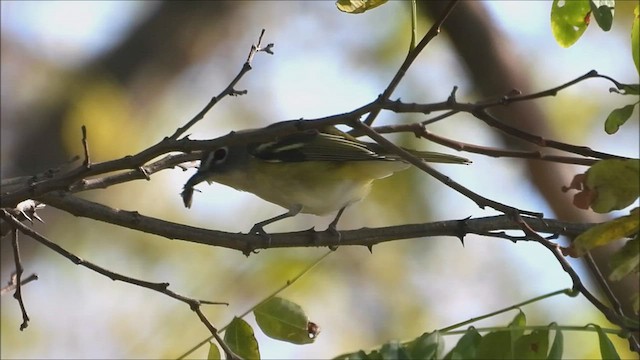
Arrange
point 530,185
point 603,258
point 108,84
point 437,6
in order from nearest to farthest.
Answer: point 603,258 < point 437,6 < point 530,185 < point 108,84

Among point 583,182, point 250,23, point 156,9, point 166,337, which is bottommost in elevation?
point 583,182

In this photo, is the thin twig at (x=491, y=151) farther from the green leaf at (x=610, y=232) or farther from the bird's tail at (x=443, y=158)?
the bird's tail at (x=443, y=158)

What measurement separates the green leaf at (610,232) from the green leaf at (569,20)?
53cm

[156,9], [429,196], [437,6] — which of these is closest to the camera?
[437,6]

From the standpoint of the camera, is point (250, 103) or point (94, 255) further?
point (250, 103)

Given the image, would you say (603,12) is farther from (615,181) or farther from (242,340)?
(242,340)

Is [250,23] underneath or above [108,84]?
above

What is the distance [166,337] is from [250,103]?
6.69 ft

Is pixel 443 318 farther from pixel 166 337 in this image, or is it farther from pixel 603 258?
pixel 603 258

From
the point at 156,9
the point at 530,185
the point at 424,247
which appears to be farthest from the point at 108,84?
the point at 424,247

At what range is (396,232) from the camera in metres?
1.91

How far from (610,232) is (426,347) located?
0.48 m

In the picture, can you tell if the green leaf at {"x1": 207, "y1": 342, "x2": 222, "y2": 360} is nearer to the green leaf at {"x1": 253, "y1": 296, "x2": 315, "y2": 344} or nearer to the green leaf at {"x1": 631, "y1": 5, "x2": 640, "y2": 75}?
the green leaf at {"x1": 253, "y1": 296, "x2": 315, "y2": 344}

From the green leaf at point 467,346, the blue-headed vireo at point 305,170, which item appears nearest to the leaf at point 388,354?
the green leaf at point 467,346
